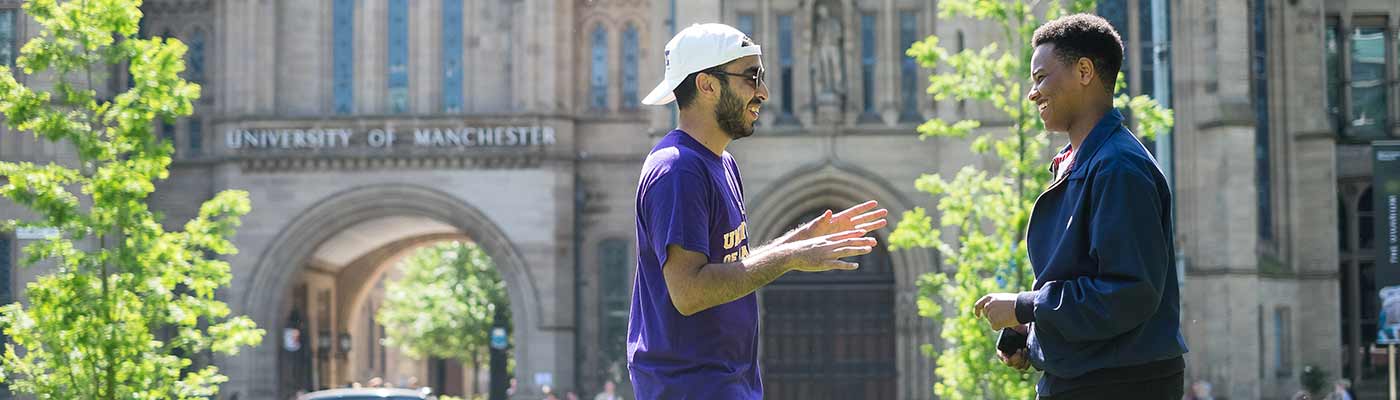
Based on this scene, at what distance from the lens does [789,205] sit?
29.5 meters

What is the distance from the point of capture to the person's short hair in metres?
5.36

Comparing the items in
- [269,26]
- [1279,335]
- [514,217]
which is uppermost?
[269,26]

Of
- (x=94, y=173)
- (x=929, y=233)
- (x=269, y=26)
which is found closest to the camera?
(x=94, y=173)

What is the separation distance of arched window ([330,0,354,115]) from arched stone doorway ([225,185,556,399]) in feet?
5.18

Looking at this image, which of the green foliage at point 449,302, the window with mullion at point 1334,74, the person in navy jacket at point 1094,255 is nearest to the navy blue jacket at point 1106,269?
the person in navy jacket at point 1094,255

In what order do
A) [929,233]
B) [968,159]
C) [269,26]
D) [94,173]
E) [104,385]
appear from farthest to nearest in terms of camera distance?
[269,26] < [968,159] < [929,233] < [94,173] < [104,385]

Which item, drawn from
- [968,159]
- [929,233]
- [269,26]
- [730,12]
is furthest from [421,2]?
[929,233]

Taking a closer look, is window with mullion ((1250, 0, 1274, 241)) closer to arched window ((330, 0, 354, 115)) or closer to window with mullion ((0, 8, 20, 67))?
arched window ((330, 0, 354, 115))

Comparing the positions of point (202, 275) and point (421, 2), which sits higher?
point (421, 2)

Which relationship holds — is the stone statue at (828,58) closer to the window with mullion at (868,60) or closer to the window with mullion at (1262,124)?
the window with mullion at (868,60)

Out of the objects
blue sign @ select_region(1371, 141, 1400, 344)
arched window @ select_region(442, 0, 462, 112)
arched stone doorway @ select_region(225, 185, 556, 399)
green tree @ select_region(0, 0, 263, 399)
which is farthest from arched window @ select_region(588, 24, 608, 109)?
green tree @ select_region(0, 0, 263, 399)

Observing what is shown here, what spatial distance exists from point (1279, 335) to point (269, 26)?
16422 mm

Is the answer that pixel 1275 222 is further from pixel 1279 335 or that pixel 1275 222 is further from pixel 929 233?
pixel 929 233

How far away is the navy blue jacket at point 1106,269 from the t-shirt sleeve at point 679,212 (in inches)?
35.8
